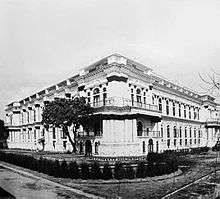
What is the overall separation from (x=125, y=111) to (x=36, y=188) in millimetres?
19149

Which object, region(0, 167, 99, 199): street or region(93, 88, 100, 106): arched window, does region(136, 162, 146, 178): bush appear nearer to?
region(0, 167, 99, 199): street

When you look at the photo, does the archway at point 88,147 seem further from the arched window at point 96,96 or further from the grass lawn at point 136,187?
the grass lawn at point 136,187

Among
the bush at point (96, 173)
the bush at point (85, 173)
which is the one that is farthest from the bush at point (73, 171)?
the bush at point (96, 173)

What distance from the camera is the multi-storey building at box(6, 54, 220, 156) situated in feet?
122

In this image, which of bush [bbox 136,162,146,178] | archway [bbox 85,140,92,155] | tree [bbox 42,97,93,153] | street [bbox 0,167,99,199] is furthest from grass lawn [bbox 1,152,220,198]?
archway [bbox 85,140,92,155]

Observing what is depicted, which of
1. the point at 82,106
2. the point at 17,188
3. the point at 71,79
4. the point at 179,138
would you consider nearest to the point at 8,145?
the point at 71,79

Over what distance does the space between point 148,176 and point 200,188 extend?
4.34 meters

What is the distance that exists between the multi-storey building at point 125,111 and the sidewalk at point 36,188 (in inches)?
553

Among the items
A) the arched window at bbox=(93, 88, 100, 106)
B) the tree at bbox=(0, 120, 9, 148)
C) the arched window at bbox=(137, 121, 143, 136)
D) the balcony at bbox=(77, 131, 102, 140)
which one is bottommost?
the tree at bbox=(0, 120, 9, 148)

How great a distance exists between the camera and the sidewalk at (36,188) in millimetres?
17312

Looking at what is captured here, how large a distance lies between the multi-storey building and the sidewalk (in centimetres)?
1404

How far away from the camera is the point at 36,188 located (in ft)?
64.8

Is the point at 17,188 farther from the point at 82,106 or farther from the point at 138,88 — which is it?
the point at 138,88

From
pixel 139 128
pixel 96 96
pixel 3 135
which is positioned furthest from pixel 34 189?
pixel 3 135
